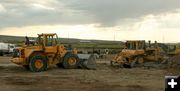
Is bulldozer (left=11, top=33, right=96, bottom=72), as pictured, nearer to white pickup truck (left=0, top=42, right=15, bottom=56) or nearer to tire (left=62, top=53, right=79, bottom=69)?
tire (left=62, top=53, right=79, bottom=69)

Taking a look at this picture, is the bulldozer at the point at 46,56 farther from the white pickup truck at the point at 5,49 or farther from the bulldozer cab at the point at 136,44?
the white pickup truck at the point at 5,49

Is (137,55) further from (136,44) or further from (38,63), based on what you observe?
(38,63)

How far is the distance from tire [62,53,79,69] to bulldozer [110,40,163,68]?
5.08 metres

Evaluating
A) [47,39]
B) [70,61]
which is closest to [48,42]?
[47,39]

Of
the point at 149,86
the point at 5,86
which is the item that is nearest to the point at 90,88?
the point at 149,86

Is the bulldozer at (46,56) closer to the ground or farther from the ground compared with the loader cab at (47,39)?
closer to the ground

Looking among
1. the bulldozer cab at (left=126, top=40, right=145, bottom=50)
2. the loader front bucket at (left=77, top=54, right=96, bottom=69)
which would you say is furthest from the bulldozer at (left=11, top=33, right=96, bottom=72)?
the bulldozer cab at (left=126, top=40, right=145, bottom=50)

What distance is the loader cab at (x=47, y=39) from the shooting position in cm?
2576

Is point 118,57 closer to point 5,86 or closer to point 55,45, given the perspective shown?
point 55,45

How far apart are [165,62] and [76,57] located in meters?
8.03

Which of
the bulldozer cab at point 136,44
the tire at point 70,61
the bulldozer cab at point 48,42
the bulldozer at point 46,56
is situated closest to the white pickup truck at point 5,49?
the bulldozer cab at point 136,44

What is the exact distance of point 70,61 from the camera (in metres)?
27.3

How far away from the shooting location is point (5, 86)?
55.5 ft

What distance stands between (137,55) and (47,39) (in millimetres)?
8775
